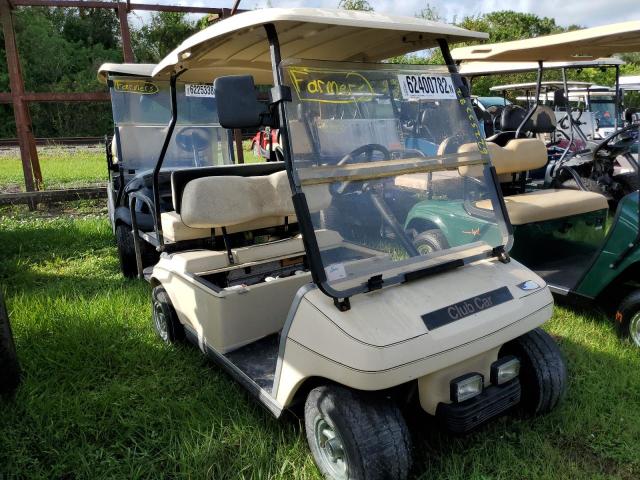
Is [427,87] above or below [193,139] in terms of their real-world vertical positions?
above

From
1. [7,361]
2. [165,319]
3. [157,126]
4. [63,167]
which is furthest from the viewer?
[63,167]

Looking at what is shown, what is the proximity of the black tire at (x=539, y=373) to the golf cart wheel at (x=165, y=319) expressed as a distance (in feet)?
6.19

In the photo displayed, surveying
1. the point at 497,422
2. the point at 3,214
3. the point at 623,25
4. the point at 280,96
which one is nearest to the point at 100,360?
the point at 280,96

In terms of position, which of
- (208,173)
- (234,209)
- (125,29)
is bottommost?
(234,209)

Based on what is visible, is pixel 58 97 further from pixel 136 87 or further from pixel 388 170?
pixel 388 170

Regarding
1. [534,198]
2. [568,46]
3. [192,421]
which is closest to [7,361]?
[192,421]

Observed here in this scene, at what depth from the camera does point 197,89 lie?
13.0ft

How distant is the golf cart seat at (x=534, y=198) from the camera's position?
360cm

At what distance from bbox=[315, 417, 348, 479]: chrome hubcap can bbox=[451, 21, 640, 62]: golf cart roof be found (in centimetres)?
304

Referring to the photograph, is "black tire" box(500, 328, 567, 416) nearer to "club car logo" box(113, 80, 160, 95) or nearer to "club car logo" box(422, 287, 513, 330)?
"club car logo" box(422, 287, 513, 330)

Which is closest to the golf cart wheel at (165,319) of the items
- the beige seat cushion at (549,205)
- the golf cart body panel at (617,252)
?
the beige seat cushion at (549,205)

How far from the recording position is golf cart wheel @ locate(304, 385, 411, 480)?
1739 millimetres

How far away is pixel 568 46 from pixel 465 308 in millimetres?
2935

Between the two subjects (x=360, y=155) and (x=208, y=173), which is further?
(x=208, y=173)
